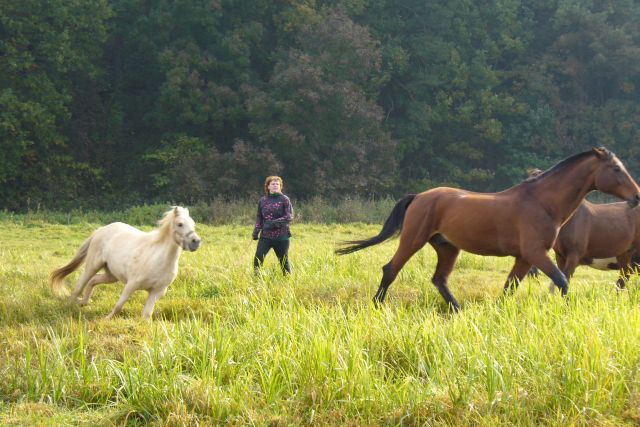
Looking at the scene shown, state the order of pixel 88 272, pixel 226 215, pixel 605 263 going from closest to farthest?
pixel 88 272 < pixel 605 263 < pixel 226 215

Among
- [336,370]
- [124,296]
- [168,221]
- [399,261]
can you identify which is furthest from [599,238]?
[124,296]

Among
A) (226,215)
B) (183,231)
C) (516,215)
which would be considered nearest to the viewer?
(183,231)

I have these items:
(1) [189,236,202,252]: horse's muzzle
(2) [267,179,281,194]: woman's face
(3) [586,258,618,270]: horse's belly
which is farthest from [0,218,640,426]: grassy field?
(3) [586,258,618,270]: horse's belly

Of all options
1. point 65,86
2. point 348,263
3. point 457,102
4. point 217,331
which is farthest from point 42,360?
point 457,102

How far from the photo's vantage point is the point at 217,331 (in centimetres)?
568

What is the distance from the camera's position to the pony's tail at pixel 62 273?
8.60m

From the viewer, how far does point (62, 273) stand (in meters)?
8.68

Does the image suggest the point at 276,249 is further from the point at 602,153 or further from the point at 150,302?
the point at 602,153

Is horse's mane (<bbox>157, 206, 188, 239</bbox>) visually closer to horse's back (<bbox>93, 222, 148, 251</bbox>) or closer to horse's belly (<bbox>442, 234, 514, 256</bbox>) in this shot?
horse's back (<bbox>93, 222, 148, 251</bbox>)

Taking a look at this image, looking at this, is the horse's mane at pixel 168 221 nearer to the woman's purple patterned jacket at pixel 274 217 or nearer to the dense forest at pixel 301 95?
the woman's purple patterned jacket at pixel 274 217

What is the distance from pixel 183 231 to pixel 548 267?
3.86m

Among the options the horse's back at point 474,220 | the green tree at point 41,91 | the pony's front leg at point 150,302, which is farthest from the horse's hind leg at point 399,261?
the green tree at point 41,91

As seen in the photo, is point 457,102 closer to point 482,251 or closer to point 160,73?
point 160,73

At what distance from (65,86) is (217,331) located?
92.2 feet
